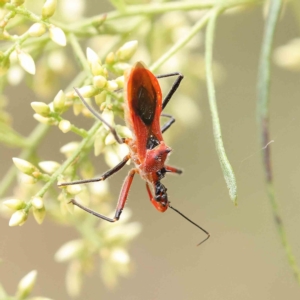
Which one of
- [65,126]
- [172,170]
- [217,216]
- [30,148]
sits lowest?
[217,216]

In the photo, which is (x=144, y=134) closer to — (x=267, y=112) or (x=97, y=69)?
(x=97, y=69)

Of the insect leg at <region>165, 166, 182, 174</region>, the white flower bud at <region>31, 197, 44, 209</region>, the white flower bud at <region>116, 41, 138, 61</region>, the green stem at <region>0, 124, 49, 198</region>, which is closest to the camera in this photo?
the white flower bud at <region>31, 197, 44, 209</region>

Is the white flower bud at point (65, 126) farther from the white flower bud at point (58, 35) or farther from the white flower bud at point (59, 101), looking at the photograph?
the white flower bud at point (58, 35)

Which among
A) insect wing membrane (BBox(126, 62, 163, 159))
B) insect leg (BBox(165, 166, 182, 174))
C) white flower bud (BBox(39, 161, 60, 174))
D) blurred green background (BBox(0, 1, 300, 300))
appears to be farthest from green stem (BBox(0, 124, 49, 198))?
blurred green background (BBox(0, 1, 300, 300))

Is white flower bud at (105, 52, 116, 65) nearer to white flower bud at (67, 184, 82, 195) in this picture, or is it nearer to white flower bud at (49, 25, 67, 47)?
white flower bud at (49, 25, 67, 47)

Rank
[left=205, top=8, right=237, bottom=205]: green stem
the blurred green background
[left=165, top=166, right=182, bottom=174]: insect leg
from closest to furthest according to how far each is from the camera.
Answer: [left=205, top=8, right=237, bottom=205]: green stem → [left=165, top=166, right=182, bottom=174]: insect leg → the blurred green background

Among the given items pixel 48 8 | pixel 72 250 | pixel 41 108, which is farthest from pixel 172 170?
pixel 48 8

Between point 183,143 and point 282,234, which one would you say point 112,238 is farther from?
point 183,143
